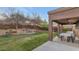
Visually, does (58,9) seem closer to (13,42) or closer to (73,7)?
(73,7)

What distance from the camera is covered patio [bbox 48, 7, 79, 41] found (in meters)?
2.58

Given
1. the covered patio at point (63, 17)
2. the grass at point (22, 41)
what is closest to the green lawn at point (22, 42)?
the grass at point (22, 41)

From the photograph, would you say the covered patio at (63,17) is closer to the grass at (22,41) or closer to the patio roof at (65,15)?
the patio roof at (65,15)

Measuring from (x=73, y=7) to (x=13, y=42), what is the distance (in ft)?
3.24

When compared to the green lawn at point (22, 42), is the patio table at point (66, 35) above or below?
above

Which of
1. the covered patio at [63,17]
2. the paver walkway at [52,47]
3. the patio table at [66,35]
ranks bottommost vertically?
the paver walkway at [52,47]

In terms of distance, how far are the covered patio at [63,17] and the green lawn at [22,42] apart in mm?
147

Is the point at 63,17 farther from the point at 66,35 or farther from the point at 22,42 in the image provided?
the point at 22,42

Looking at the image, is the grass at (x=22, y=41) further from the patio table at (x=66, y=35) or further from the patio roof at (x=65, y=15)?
the patio roof at (x=65, y=15)

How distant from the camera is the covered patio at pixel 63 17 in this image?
258cm

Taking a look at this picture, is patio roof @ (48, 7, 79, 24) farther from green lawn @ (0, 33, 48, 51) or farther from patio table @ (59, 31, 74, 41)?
green lawn @ (0, 33, 48, 51)
